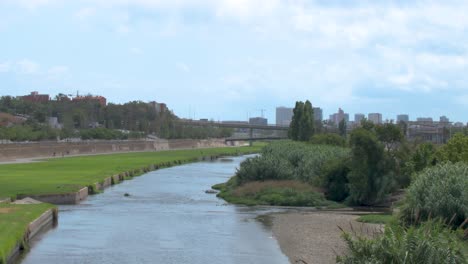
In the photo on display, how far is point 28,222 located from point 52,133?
12084cm

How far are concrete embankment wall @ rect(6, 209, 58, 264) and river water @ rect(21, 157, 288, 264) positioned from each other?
0.48 meters

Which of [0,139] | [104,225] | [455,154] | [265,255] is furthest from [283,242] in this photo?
[0,139]

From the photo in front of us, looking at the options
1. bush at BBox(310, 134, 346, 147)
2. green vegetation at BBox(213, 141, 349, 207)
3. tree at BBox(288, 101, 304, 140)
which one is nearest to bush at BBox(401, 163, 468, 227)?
green vegetation at BBox(213, 141, 349, 207)

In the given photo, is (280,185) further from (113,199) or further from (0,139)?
(0,139)

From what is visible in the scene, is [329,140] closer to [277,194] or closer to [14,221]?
[277,194]

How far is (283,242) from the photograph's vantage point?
3731 centimetres

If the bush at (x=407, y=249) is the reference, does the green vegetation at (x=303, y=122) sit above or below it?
above

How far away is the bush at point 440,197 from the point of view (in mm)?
36125

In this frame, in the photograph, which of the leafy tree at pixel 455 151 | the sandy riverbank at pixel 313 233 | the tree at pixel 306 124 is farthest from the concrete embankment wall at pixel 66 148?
the sandy riverbank at pixel 313 233

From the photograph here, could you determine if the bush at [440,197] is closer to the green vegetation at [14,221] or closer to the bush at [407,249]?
the bush at [407,249]

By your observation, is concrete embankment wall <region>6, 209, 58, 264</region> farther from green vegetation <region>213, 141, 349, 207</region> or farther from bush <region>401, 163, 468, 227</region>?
green vegetation <region>213, 141, 349, 207</region>

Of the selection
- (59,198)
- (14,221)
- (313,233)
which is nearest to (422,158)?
(313,233)

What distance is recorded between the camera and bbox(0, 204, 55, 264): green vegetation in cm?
2969

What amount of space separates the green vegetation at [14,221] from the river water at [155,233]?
3.05 ft
